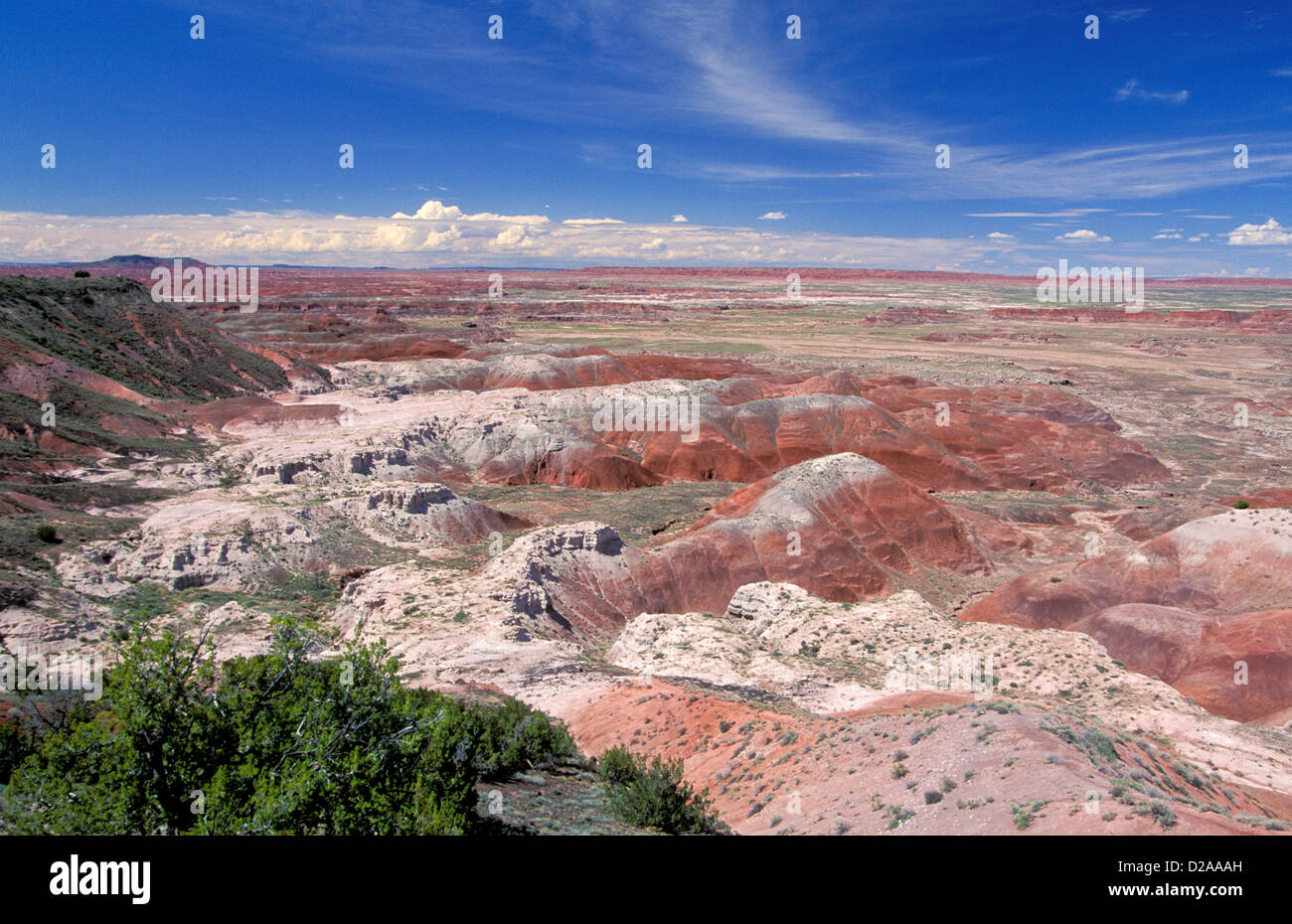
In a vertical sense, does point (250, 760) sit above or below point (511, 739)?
above

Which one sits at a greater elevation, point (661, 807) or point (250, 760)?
point (250, 760)

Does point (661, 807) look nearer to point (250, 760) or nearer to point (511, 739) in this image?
point (511, 739)

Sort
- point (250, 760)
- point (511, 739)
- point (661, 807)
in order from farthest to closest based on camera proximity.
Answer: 1. point (511, 739)
2. point (661, 807)
3. point (250, 760)

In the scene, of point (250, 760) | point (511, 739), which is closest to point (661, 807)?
point (511, 739)

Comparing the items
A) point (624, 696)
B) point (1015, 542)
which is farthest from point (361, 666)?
point (1015, 542)

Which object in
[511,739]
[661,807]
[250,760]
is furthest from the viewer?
[511,739]

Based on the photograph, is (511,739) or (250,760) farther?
(511,739)

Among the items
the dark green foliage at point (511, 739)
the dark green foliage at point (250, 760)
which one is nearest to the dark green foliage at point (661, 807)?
the dark green foliage at point (511, 739)

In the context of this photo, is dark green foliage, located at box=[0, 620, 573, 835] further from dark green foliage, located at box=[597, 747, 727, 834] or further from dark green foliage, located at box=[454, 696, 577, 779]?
dark green foliage, located at box=[597, 747, 727, 834]

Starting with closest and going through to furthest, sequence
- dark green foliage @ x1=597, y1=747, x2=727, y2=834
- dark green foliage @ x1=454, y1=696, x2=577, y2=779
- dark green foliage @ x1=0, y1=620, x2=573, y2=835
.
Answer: dark green foliage @ x1=0, y1=620, x2=573, y2=835 → dark green foliage @ x1=597, y1=747, x2=727, y2=834 → dark green foliage @ x1=454, y1=696, x2=577, y2=779

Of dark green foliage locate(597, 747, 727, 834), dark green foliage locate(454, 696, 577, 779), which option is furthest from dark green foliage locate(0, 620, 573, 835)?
dark green foliage locate(597, 747, 727, 834)
